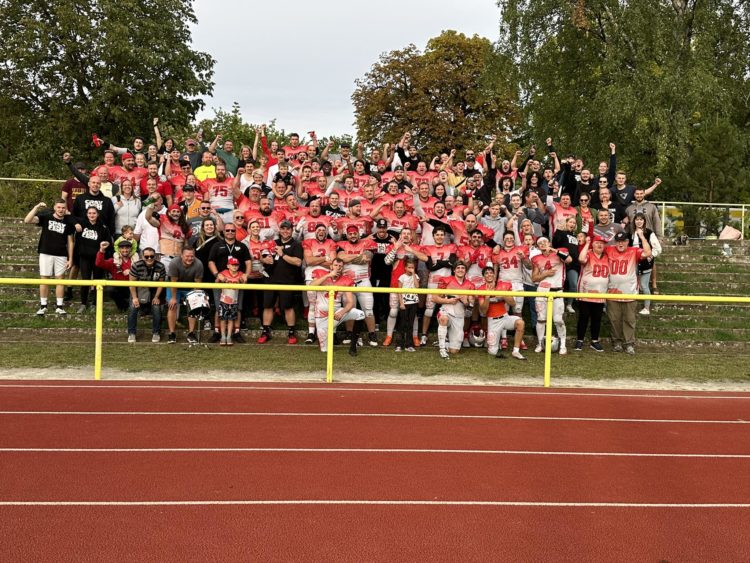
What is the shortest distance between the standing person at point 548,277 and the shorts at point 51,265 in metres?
7.61

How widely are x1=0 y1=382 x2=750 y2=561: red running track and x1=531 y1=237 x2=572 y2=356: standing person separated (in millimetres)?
2830

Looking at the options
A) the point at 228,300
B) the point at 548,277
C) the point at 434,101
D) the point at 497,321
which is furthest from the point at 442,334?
the point at 434,101

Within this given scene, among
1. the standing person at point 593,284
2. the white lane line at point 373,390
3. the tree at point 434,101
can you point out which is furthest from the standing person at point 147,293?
the tree at point 434,101

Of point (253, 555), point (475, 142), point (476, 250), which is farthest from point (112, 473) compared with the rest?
point (475, 142)

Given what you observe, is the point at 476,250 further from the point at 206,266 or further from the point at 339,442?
the point at 339,442

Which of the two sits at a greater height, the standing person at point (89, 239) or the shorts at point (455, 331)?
the standing person at point (89, 239)

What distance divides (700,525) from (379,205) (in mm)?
8369

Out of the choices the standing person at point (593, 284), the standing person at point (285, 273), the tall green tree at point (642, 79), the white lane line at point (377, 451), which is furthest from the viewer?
the tall green tree at point (642, 79)

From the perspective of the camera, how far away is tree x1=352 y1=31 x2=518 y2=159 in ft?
138

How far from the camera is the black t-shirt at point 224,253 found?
40.1 ft

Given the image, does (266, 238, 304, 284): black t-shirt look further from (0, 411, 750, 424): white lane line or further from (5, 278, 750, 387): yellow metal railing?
(0, 411, 750, 424): white lane line

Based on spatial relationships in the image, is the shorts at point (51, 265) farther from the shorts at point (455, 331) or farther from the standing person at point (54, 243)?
the shorts at point (455, 331)

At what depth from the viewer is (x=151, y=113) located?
108 ft

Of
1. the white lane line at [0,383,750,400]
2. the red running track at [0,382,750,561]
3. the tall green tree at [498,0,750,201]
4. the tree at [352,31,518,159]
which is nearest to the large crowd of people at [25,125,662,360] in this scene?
the white lane line at [0,383,750,400]
